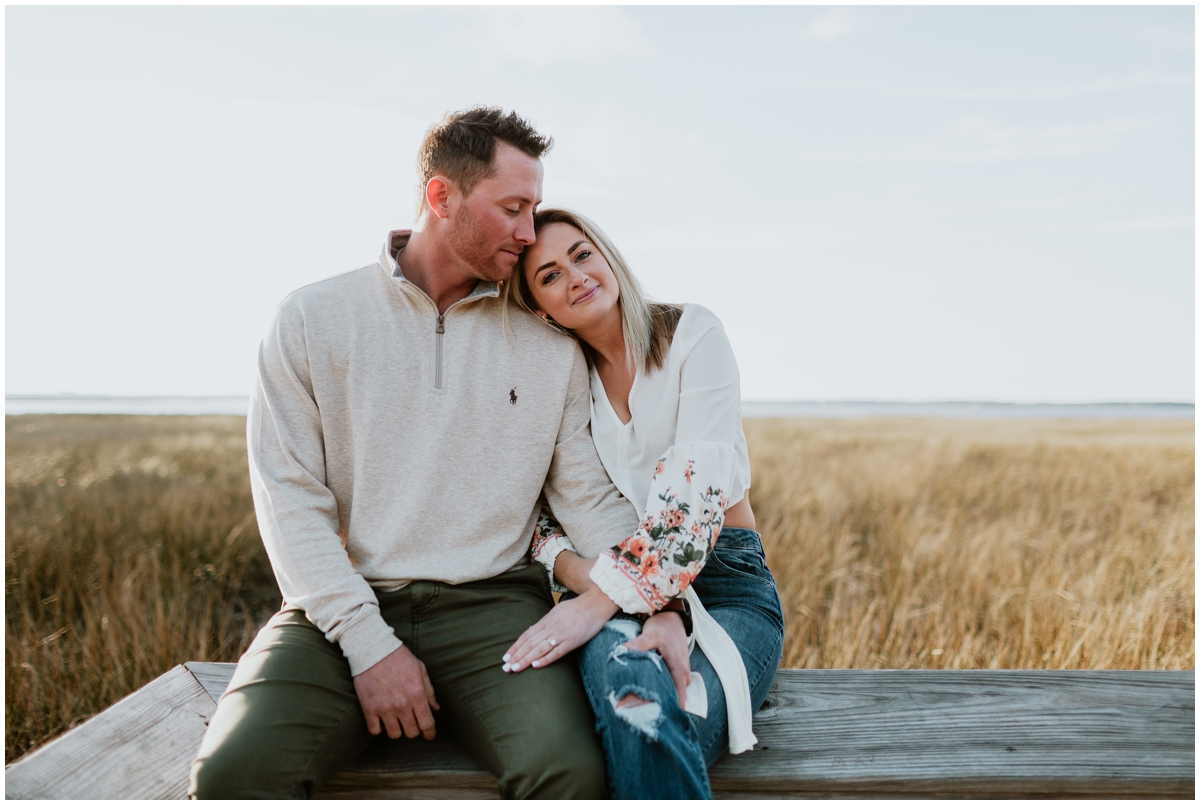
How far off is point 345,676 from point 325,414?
721 mm

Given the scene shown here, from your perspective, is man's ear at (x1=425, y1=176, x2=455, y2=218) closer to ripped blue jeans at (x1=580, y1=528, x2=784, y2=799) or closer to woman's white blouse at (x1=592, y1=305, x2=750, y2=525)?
woman's white blouse at (x1=592, y1=305, x2=750, y2=525)

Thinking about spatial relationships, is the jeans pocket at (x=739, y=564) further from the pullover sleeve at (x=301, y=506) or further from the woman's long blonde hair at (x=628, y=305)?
the pullover sleeve at (x=301, y=506)

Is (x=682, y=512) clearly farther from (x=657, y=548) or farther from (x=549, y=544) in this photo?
(x=549, y=544)

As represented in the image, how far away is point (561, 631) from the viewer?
1988mm

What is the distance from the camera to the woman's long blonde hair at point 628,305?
2395 millimetres

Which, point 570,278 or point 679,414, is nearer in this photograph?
point 679,414

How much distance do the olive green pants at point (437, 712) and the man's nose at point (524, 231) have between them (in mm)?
1028

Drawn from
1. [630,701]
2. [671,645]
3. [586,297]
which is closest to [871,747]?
[671,645]

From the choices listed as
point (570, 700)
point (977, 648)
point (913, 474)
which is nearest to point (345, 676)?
point (570, 700)

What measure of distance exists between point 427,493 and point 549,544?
406mm

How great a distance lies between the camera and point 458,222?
2414 millimetres

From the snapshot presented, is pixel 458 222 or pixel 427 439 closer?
pixel 427 439

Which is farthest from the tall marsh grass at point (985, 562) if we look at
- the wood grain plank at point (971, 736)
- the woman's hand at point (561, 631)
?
the woman's hand at point (561, 631)

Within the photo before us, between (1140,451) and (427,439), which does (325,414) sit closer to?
(427,439)
